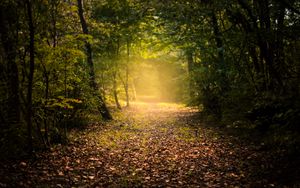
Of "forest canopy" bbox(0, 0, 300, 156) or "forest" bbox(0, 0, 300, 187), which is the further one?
"forest canopy" bbox(0, 0, 300, 156)

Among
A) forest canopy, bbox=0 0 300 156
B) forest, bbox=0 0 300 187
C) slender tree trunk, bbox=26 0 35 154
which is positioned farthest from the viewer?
forest canopy, bbox=0 0 300 156

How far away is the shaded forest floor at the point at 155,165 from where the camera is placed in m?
5.64

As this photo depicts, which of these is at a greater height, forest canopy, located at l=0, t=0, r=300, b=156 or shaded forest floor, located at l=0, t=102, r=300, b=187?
forest canopy, located at l=0, t=0, r=300, b=156

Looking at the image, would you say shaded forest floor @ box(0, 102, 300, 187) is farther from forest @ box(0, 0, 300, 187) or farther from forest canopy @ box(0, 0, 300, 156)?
forest canopy @ box(0, 0, 300, 156)

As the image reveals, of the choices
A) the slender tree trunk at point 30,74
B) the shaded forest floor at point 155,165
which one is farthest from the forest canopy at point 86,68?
the shaded forest floor at point 155,165

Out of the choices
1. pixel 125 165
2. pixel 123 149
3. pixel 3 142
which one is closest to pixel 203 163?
pixel 125 165

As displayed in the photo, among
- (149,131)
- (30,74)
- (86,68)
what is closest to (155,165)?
(30,74)

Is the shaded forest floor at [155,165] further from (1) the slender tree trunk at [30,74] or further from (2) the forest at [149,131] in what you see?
(1) the slender tree trunk at [30,74]

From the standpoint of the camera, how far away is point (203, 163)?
7113 millimetres

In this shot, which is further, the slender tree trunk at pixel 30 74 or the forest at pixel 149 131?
the slender tree trunk at pixel 30 74

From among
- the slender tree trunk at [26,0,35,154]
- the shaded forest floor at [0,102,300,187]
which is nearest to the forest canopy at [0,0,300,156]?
the slender tree trunk at [26,0,35,154]

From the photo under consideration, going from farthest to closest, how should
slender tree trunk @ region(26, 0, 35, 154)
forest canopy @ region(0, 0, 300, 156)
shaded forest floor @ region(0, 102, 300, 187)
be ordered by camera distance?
forest canopy @ region(0, 0, 300, 156) < slender tree trunk @ region(26, 0, 35, 154) < shaded forest floor @ region(0, 102, 300, 187)

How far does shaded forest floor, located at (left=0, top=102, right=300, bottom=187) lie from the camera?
18.5 feet

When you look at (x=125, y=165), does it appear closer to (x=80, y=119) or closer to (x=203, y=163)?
(x=203, y=163)
